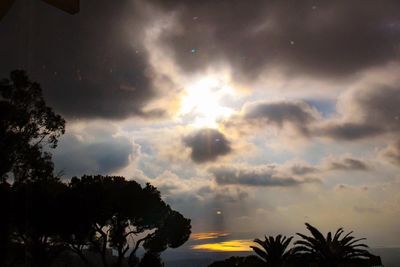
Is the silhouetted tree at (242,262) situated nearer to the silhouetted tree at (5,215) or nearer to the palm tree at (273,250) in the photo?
the palm tree at (273,250)

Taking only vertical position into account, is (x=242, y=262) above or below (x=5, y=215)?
below

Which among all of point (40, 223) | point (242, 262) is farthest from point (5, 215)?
point (242, 262)

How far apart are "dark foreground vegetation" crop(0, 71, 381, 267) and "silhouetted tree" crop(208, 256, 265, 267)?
0.06 metres

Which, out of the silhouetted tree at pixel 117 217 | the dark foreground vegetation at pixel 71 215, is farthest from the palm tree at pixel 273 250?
the silhouetted tree at pixel 117 217

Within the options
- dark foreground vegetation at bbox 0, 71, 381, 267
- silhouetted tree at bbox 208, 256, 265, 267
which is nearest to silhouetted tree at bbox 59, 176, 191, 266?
dark foreground vegetation at bbox 0, 71, 381, 267

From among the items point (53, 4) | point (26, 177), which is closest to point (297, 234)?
point (26, 177)

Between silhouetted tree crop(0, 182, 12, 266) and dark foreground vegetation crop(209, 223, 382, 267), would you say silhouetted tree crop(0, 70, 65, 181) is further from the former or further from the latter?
dark foreground vegetation crop(209, 223, 382, 267)

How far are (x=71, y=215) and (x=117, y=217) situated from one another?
5932mm

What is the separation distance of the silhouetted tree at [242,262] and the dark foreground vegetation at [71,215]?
0.06 m

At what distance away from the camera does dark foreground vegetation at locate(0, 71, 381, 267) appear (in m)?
22.3

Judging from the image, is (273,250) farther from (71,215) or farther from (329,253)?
(71,215)

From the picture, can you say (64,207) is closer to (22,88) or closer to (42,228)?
(42,228)

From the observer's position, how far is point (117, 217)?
37344 mm

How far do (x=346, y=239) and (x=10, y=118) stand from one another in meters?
19.7
